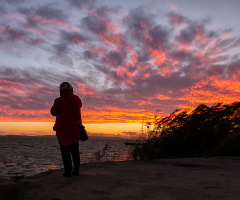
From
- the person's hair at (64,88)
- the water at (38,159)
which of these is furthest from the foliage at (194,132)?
the person's hair at (64,88)

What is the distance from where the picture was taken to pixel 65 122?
173 inches

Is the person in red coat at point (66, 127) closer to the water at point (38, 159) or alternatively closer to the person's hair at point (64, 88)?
the person's hair at point (64, 88)

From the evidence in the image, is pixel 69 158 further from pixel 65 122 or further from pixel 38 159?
pixel 38 159

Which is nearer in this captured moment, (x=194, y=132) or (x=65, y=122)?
(x=65, y=122)

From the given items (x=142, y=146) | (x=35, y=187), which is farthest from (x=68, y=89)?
(x=142, y=146)

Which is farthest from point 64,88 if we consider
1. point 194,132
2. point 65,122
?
point 194,132

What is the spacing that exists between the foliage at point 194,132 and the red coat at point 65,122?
3.56 m

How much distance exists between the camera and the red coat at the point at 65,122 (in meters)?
4.38

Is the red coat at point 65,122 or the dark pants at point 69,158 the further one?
the red coat at point 65,122

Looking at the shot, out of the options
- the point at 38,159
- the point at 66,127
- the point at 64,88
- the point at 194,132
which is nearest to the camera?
the point at 66,127

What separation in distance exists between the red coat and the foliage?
11.7ft

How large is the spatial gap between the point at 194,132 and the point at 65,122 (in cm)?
506

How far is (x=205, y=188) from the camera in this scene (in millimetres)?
3096

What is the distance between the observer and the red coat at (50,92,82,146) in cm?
438
